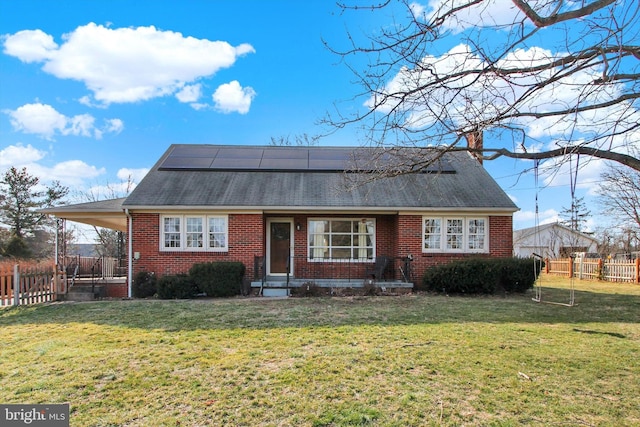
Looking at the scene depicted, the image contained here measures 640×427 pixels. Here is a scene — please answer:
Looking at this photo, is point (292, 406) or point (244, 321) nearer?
point (292, 406)

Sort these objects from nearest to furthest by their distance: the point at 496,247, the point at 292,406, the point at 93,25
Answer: the point at 292,406, the point at 93,25, the point at 496,247

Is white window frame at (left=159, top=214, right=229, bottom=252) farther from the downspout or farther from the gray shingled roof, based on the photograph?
the downspout

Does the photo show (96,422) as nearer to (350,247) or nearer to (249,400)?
(249,400)

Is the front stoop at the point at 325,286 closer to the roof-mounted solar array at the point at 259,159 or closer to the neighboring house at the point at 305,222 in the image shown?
the neighboring house at the point at 305,222

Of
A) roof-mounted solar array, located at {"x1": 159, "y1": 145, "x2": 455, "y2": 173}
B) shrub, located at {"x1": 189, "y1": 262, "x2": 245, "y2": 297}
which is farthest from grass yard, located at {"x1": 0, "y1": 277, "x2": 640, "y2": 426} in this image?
roof-mounted solar array, located at {"x1": 159, "y1": 145, "x2": 455, "y2": 173}

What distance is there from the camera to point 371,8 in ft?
14.0

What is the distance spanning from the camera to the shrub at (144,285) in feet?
40.7

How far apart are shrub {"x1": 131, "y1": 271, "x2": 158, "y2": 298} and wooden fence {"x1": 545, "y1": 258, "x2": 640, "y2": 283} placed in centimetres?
1618

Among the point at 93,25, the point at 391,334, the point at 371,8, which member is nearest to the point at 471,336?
the point at 391,334

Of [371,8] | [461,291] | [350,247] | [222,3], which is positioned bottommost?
[461,291]

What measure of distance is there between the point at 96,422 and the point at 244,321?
4301 mm

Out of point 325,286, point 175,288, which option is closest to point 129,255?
point 175,288

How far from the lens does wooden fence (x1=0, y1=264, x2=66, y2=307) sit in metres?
10.8

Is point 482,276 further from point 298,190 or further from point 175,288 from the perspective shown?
point 175,288
